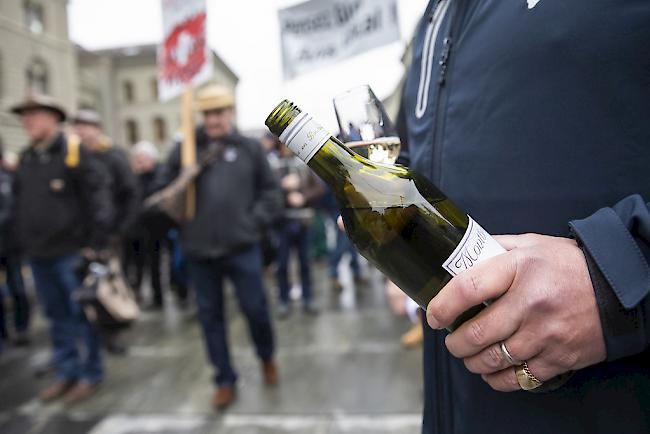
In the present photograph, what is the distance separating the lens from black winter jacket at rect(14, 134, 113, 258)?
349cm

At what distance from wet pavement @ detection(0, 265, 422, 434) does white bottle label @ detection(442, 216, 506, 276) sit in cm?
238

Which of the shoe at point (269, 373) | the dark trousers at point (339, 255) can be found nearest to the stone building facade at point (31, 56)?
the dark trousers at point (339, 255)

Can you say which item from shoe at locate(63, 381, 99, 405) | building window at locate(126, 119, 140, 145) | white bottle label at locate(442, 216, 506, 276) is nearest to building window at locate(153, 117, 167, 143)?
building window at locate(126, 119, 140, 145)

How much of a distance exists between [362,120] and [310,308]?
4392 mm

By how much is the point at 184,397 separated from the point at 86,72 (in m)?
36.5

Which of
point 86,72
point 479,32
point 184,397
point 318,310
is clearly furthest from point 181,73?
point 86,72

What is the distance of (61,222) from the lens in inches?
138

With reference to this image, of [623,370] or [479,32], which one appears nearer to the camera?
[623,370]

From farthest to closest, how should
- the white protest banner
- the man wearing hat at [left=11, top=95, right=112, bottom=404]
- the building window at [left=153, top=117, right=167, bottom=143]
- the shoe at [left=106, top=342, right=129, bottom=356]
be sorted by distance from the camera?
the building window at [left=153, top=117, right=167, bottom=143]
the shoe at [left=106, top=342, right=129, bottom=356]
the white protest banner
the man wearing hat at [left=11, top=95, right=112, bottom=404]

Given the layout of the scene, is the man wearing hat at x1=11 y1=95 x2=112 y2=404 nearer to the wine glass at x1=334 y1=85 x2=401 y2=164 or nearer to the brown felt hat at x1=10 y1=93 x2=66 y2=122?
the brown felt hat at x1=10 y1=93 x2=66 y2=122

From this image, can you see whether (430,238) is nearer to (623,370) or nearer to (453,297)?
(453,297)

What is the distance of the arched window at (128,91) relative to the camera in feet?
128

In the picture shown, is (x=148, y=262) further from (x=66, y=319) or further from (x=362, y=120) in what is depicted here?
(x=362, y=120)

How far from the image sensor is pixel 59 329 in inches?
142
